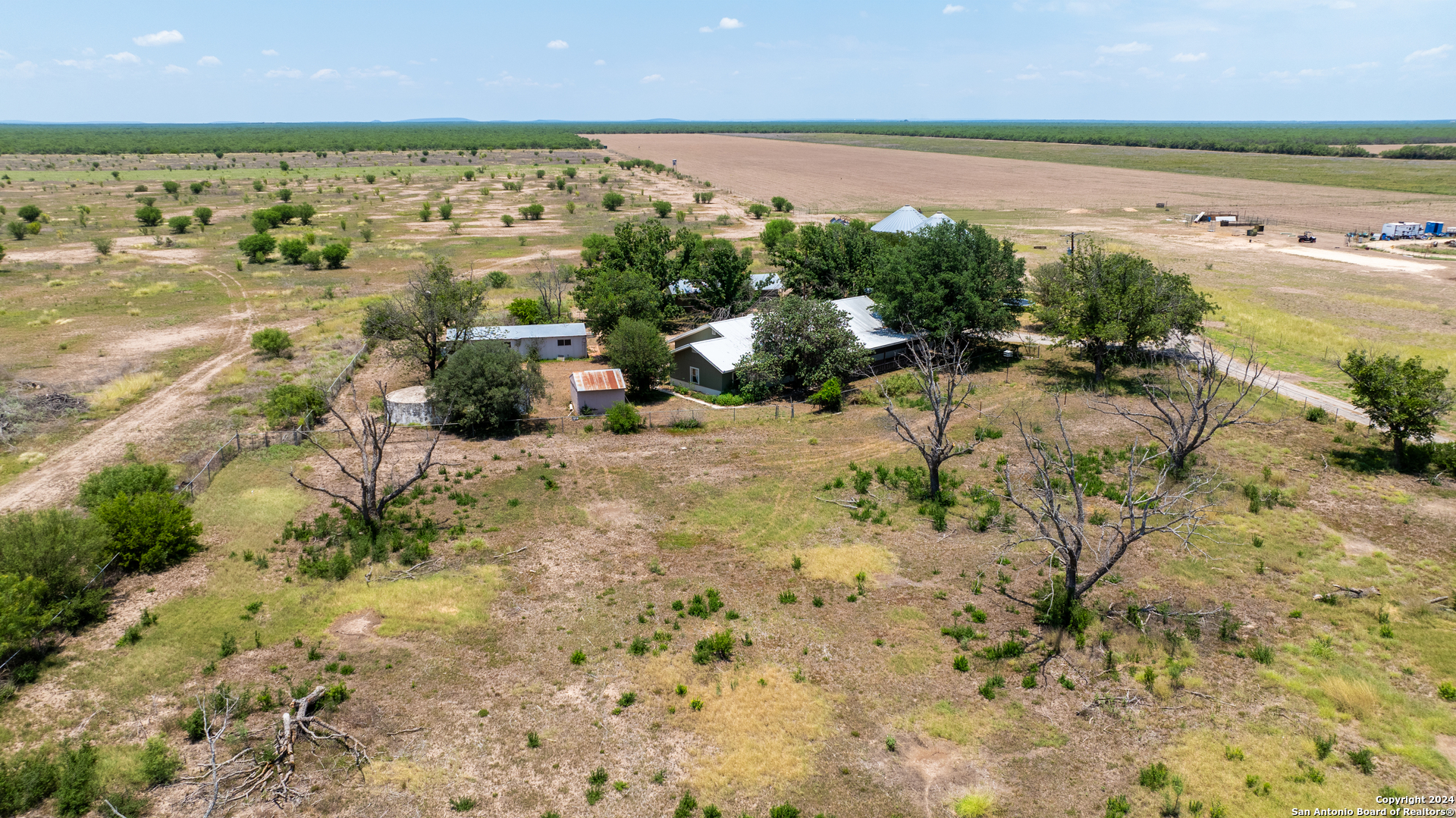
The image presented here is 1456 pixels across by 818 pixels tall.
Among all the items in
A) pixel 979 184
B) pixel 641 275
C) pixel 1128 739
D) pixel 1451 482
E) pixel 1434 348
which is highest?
pixel 979 184

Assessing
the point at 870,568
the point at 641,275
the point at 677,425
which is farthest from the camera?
the point at 641,275

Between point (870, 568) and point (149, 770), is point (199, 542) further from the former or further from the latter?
point (870, 568)

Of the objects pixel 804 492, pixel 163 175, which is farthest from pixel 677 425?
pixel 163 175

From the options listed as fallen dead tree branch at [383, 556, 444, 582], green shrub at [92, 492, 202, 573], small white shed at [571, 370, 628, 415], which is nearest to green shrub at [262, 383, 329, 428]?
green shrub at [92, 492, 202, 573]

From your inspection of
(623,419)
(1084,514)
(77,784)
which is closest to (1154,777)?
(1084,514)

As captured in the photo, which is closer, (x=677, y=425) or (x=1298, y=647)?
(x=1298, y=647)

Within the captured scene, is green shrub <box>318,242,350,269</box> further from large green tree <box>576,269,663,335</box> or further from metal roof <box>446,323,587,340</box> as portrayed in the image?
large green tree <box>576,269,663,335</box>

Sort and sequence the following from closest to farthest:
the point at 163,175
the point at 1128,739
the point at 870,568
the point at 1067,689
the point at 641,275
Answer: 1. the point at 1128,739
2. the point at 1067,689
3. the point at 870,568
4. the point at 641,275
5. the point at 163,175
